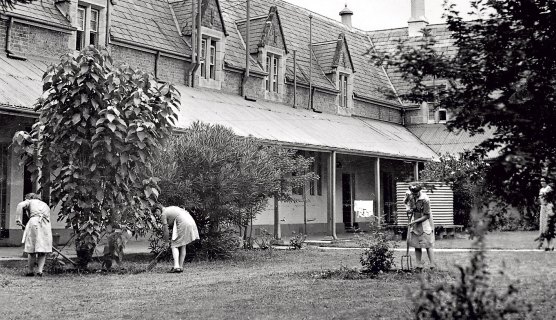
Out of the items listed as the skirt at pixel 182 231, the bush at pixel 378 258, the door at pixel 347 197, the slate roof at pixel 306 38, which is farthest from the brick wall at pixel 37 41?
the door at pixel 347 197

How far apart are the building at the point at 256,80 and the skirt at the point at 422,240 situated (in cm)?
280

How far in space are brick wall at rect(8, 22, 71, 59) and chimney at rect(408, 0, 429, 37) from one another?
78.2ft

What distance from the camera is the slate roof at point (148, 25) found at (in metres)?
22.1

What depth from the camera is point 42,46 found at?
63.0 ft

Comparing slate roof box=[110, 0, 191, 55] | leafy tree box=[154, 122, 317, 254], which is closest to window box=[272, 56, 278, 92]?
slate roof box=[110, 0, 191, 55]

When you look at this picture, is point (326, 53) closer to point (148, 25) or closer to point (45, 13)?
point (148, 25)

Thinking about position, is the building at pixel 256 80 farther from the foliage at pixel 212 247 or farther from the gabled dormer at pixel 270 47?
the foliage at pixel 212 247

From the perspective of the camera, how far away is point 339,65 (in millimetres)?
31750

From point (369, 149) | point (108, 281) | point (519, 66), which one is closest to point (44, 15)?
point (108, 281)

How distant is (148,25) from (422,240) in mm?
13680

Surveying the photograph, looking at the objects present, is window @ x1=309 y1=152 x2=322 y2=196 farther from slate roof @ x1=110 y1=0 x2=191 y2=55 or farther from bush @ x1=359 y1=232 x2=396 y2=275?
bush @ x1=359 y1=232 x2=396 y2=275

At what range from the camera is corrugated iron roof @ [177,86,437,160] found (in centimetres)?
2114

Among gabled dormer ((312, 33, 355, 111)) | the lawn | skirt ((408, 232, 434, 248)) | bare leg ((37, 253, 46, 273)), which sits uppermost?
gabled dormer ((312, 33, 355, 111))

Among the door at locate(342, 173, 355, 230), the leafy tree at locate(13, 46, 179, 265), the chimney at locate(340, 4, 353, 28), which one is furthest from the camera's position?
the chimney at locate(340, 4, 353, 28)
